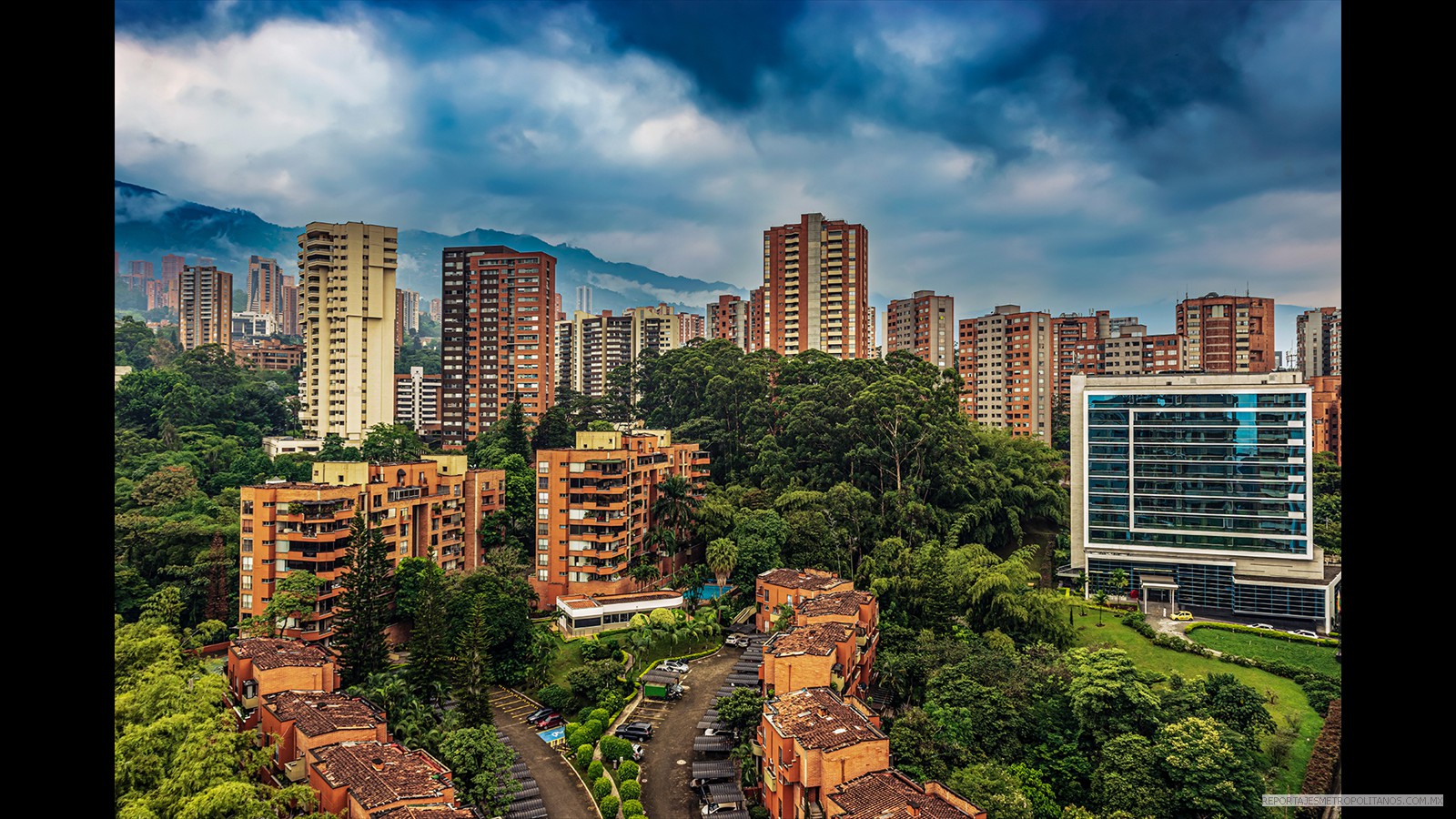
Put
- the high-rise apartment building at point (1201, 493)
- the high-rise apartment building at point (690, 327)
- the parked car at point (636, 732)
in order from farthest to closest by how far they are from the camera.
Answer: the high-rise apartment building at point (690, 327)
the high-rise apartment building at point (1201, 493)
the parked car at point (636, 732)

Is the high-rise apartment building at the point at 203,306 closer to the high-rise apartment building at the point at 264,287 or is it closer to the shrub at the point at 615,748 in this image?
the high-rise apartment building at the point at 264,287

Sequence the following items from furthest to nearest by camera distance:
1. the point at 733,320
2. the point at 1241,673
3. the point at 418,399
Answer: the point at 733,320 → the point at 418,399 → the point at 1241,673

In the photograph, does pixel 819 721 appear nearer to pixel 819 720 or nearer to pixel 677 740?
pixel 819 720

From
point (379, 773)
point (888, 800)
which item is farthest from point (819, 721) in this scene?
point (379, 773)

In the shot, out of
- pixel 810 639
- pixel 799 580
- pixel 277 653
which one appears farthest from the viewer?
pixel 799 580

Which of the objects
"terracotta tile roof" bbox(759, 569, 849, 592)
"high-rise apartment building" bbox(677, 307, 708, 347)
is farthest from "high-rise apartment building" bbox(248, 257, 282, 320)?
"terracotta tile roof" bbox(759, 569, 849, 592)

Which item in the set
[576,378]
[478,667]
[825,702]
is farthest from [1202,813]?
[576,378]

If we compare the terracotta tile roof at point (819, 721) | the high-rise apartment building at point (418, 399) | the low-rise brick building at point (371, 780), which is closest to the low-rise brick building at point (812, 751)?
the terracotta tile roof at point (819, 721)
